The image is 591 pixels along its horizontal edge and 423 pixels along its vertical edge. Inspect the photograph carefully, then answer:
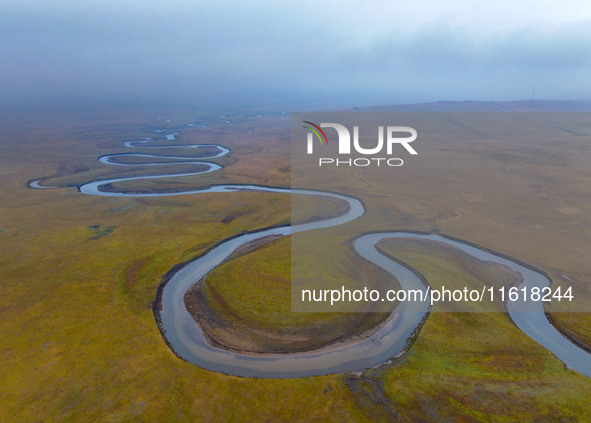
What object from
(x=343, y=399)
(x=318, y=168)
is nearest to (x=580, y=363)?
(x=343, y=399)

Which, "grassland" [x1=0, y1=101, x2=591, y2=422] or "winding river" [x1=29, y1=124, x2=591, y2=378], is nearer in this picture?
"grassland" [x1=0, y1=101, x2=591, y2=422]

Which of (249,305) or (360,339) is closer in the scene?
(360,339)

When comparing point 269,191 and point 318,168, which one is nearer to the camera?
point 269,191

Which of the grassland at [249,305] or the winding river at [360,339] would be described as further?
the winding river at [360,339]

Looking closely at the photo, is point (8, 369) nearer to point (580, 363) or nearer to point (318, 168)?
point (580, 363)

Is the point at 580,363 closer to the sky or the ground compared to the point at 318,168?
closer to the ground

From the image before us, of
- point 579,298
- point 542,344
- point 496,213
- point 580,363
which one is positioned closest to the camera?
point 580,363

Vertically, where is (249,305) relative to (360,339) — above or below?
above

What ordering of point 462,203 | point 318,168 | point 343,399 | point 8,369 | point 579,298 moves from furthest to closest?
point 318,168 → point 462,203 → point 579,298 → point 8,369 → point 343,399
